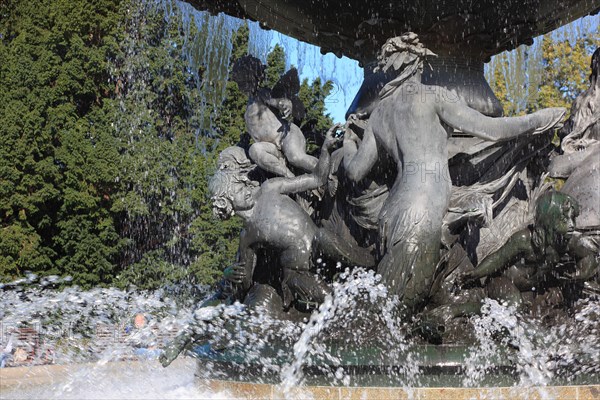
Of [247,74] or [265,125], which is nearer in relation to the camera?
[265,125]

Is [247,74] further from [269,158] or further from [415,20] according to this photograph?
[415,20]

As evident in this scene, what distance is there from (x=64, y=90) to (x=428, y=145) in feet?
60.2

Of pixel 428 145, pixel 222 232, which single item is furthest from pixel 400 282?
pixel 222 232

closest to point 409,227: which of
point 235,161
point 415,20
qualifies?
point 415,20

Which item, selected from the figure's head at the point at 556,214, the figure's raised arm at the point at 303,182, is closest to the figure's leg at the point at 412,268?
the figure's head at the point at 556,214

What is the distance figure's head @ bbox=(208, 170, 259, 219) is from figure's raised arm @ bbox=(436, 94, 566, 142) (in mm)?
1760

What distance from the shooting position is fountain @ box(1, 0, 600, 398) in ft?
20.1

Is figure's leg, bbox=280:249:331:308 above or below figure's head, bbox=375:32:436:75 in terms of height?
below

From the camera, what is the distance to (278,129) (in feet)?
26.7

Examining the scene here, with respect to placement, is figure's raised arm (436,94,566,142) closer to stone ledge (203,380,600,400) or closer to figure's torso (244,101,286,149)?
figure's torso (244,101,286,149)

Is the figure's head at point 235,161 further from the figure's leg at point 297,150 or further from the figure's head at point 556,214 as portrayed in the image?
the figure's head at point 556,214

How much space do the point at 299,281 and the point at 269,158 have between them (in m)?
1.31

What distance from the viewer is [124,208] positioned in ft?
75.9

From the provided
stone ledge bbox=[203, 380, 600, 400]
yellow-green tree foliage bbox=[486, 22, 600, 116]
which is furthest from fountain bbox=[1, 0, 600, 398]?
yellow-green tree foliage bbox=[486, 22, 600, 116]
